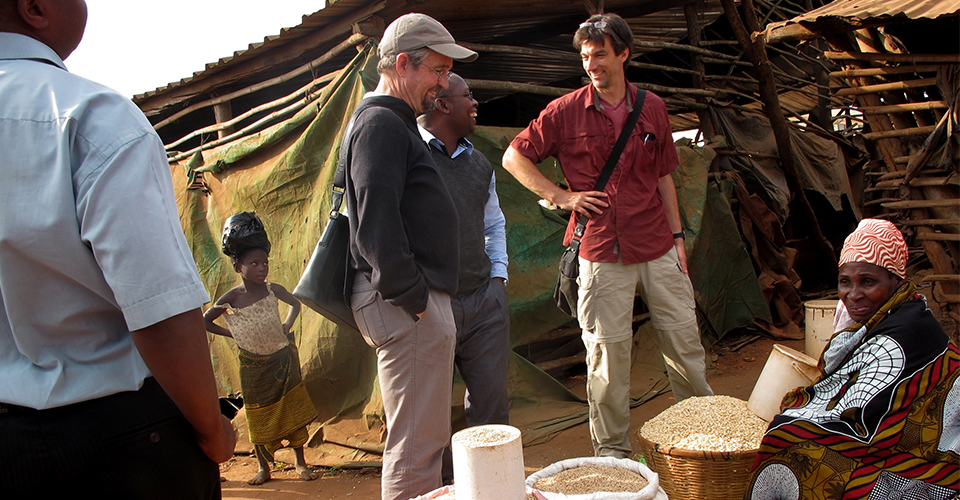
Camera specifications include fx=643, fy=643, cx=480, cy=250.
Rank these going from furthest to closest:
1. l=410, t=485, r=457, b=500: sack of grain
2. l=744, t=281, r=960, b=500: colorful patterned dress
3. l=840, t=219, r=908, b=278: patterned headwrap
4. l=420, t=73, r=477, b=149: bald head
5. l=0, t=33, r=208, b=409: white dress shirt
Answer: l=420, t=73, r=477, b=149: bald head → l=840, t=219, r=908, b=278: patterned headwrap → l=744, t=281, r=960, b=500: colorful patterned dress → l=410, t=485, r=457, b=500: sack of grain → l=0, t=33, r=208, b=409: white dress shirt

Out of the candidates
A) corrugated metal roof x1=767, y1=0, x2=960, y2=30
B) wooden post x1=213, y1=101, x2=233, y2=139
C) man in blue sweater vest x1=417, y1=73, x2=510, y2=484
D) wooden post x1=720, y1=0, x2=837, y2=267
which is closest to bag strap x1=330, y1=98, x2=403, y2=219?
man in blue sweater vest x1=417, y1=73, x2=510, y2=484

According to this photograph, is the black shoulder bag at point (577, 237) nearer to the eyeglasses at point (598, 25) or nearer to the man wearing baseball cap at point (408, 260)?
the eyeglasses at point (598, 25)

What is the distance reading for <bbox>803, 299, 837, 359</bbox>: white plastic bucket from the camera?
189 inches

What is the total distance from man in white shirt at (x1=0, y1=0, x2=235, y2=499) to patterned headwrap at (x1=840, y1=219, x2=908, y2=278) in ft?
7.57

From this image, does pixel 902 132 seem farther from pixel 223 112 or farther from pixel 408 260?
pixel 223 112

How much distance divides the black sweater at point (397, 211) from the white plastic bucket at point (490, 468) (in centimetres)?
67

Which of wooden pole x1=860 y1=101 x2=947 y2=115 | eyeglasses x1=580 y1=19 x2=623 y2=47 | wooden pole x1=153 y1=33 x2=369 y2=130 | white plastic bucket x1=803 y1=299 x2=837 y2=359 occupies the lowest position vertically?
white plastic bucket x1=803 y1=299 x2=837 y2=359

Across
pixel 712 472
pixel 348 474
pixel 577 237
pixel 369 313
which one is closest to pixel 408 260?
pixel 369 313

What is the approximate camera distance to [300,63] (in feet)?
17.2

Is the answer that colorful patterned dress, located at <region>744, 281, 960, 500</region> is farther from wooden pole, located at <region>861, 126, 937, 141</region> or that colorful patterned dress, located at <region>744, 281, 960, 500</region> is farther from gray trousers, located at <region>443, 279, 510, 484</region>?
wooden pole, located at <region>861, 126, 937, 141</region>

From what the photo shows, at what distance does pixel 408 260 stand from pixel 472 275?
84cm

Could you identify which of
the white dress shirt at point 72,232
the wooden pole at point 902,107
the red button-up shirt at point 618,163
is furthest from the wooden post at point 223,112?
the wooden pole at point 902,107

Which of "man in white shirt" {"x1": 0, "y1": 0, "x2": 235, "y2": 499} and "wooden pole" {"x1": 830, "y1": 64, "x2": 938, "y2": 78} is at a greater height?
"wooden pole" {"x1": 830, "y1": 64, "x2": 938, "y2": 78}

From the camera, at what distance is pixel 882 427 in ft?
7.29
